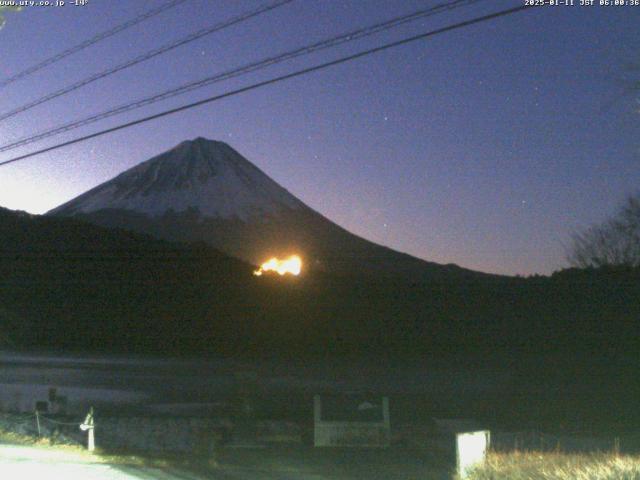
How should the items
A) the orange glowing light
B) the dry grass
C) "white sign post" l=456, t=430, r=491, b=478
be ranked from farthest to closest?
the orange glowing light → "white sign post" l=456, t=430, r=491, b=478 → the dry grass

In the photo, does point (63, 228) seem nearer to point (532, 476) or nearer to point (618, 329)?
point (618, 329)

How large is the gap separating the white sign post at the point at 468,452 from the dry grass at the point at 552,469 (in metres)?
0.15

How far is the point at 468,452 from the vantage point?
9859 millimetres

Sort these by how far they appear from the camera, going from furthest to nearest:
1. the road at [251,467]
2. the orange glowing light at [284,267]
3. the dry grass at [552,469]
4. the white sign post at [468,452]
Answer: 1. the orange glowing light at [284,267]
2. the white sign post at [468,452]
3. the road at [251,467]
4. the dry grass at [552,469]

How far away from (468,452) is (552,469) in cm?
146

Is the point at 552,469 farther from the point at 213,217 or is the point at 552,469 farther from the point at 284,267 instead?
the point at 213,217

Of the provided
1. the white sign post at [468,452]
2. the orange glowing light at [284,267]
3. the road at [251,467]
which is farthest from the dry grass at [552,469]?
the orange glowing light at [284,267]

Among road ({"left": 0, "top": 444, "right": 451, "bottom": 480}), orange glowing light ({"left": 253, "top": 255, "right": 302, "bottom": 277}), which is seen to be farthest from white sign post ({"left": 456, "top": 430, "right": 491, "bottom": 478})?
orange glowing light ({"left": 253, "top": 255, "right": 302, "bottom": 277})

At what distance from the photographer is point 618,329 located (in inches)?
1722

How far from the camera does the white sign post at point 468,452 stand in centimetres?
959

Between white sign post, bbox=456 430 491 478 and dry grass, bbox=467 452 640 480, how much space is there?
0.15m

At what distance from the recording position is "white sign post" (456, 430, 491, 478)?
959cm

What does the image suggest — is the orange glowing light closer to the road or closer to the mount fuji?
the mount fuji

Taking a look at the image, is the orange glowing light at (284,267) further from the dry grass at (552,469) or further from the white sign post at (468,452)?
the dry grass at (552,469)
